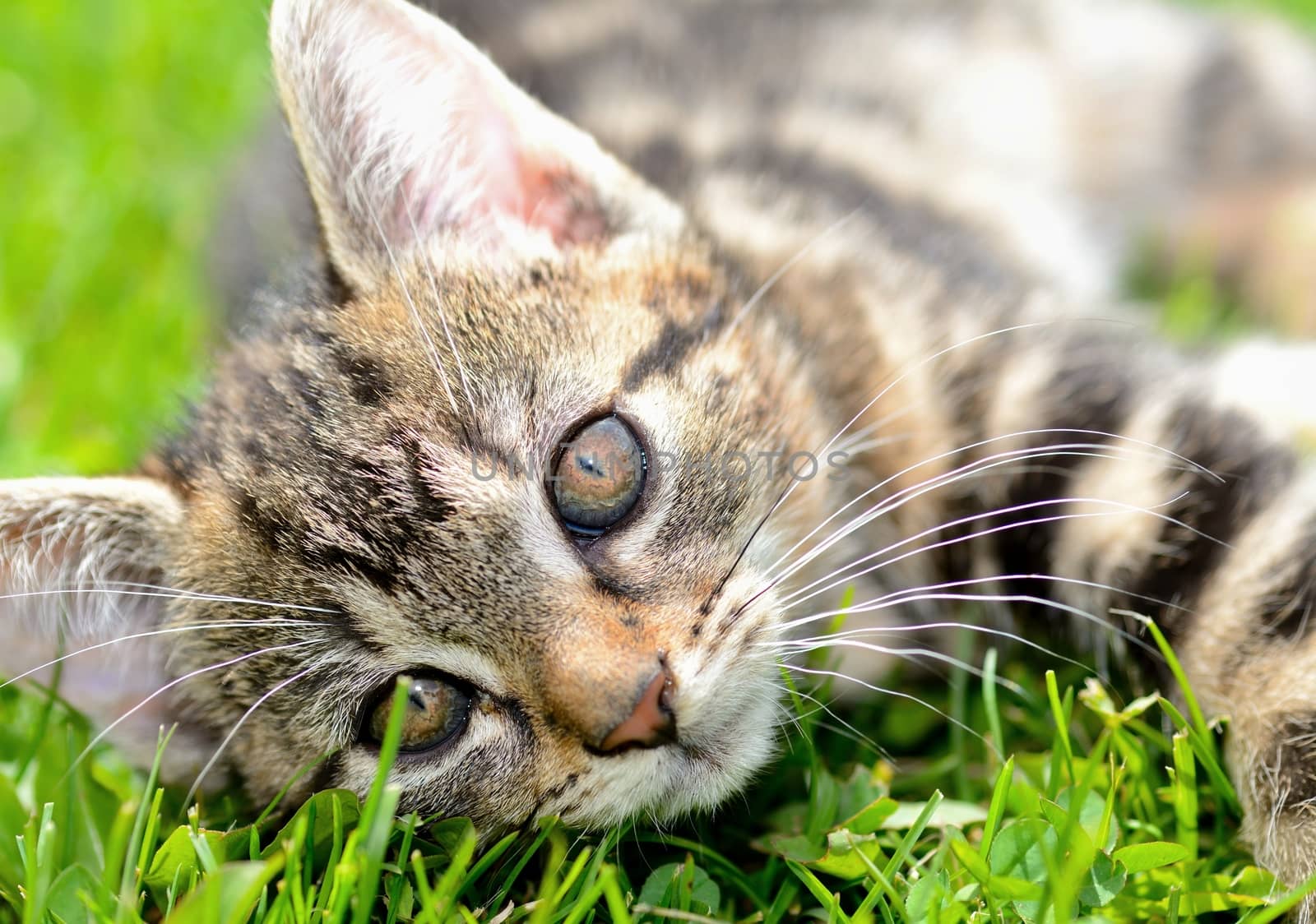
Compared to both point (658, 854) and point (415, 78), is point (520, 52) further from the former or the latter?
point (658, 854)

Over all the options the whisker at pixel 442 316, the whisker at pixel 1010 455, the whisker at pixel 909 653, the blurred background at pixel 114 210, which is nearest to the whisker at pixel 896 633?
the whisker at pixel 909 653

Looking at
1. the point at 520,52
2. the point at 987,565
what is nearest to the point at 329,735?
the point at 987,565

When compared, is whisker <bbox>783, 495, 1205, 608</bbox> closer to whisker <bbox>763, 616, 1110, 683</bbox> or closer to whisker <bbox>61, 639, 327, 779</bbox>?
whisker <bbox>763, 616, 1110, 683</bbox>

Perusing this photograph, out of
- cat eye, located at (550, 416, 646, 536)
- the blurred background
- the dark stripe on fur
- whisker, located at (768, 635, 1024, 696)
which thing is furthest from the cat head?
the dark stripe on fur

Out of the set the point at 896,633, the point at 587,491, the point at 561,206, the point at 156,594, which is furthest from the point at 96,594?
the point at 896,633

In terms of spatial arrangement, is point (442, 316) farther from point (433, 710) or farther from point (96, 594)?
point (96, 594)

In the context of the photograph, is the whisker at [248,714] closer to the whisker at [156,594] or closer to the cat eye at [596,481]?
the whisker at [156,594]

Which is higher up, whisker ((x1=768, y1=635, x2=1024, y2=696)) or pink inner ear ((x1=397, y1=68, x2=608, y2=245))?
pink inner ear ((x1=397, y1=68, x2=608, y2=245))
